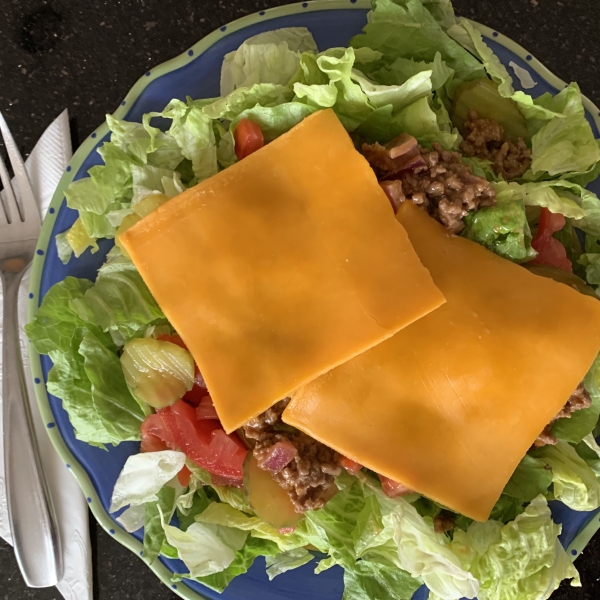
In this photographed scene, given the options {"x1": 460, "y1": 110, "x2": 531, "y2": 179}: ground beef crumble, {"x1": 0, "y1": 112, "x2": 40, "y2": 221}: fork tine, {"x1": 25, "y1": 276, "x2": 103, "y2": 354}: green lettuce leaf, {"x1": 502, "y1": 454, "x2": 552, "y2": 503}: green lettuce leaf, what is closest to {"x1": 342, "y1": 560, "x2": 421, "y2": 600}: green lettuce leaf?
{"x1": 502, "y1": 454, "x2": 552, "y2": 503}: green lettuce leaf

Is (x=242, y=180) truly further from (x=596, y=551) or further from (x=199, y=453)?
(x=596, y=551)

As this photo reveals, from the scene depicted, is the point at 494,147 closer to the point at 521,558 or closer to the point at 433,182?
the point at 433,182

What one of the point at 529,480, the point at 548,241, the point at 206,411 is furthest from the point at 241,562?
the point at 548,241

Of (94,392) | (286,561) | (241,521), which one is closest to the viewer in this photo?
(94,392)

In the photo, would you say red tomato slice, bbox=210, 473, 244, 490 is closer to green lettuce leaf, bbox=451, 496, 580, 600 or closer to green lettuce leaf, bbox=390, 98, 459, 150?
green lettuce leaf, bbox=451, 496, 580, 600

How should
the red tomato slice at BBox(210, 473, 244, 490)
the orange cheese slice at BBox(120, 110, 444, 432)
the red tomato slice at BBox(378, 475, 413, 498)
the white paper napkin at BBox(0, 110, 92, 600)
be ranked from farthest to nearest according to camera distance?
the white paper napkin at BBox(0, 110, 92, 600) < the red tomato slice at BBox(210, 473, 244, 490) < the red tomato slice at BBox(378, 475, 413, 498) < the orange cheese slice at BBox(120, 110, 444, 432)
